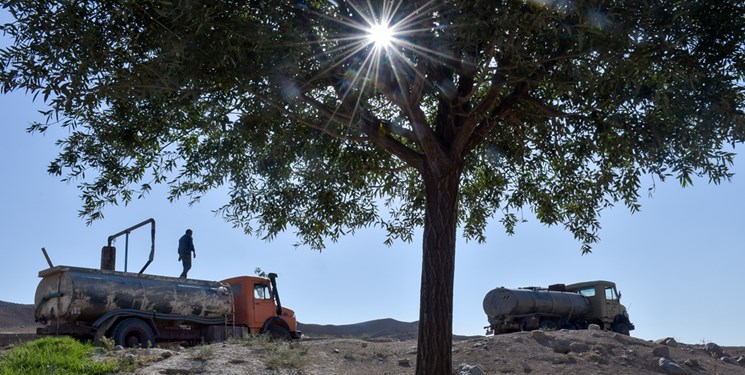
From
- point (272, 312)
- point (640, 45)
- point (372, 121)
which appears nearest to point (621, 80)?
point (640, 45)

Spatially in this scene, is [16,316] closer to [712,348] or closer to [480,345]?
[480,345]

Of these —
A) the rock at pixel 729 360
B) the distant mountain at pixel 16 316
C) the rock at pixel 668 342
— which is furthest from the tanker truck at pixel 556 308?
the distant mountain at pixel 16 316

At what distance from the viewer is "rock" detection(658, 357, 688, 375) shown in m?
15.3

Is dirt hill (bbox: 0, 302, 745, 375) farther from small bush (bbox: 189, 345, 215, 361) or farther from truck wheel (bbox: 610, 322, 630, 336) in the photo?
truck wheel (bbox: 610, 322, 630, 336)

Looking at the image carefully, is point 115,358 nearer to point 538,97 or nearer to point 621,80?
point 538,97

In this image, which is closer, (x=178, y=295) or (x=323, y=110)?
(x=323, y=110)

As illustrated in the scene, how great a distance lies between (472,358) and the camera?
49.9 feet

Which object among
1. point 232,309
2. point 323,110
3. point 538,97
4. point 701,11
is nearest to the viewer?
point 701,11

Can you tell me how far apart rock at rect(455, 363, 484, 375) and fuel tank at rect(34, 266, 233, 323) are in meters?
9.11

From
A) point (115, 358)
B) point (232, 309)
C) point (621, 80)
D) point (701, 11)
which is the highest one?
point (701, 11)

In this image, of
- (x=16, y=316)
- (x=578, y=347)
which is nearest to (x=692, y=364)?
(x=578, y=347)

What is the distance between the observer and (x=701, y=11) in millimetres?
9617

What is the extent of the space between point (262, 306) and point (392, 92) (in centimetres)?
1345

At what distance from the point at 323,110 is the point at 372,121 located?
849 millimetres
